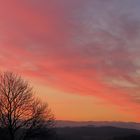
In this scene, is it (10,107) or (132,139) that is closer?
(10,107)

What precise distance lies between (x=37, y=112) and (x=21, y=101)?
10.2 ft

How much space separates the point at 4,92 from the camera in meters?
61.3

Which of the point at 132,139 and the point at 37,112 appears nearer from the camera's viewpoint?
the point at 37,112

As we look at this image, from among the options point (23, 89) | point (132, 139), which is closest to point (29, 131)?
point (23, 89)

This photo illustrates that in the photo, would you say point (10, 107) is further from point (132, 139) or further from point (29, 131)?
point (132, 139)

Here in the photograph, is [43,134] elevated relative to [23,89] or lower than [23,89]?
lower

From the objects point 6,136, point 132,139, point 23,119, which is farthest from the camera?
Answer: point 132,139

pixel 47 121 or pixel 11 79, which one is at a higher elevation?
pixel 11 79

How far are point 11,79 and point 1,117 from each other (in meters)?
6.78

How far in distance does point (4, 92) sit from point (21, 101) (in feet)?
9.65

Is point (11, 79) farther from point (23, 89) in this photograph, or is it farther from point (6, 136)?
point (6, 136)

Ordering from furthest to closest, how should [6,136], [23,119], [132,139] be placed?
[132,139], [23,119], [6,136]

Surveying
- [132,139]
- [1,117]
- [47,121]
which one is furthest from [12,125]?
[132,139]

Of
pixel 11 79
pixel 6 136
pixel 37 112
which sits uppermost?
pixel 11 79
